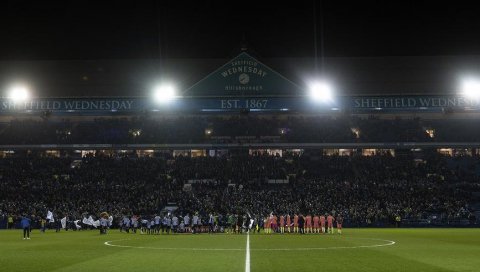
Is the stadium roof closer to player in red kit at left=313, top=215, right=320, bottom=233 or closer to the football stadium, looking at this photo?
the football stadium

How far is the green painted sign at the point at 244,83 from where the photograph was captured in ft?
119

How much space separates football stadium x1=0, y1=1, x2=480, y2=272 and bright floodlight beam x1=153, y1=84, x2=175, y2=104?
14cm

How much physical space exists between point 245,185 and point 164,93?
24.3m

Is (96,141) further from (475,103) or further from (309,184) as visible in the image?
(475,103)

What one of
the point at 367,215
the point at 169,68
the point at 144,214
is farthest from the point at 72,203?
the point at 367,215

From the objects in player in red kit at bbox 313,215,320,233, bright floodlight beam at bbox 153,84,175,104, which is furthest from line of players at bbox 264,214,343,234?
bright floodlight beam at bbox 153,84,175,104

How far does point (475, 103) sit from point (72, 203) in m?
38.0

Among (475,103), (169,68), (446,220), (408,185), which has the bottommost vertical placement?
(446,220)

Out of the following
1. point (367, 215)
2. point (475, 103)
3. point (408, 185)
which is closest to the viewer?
point (475, 103)

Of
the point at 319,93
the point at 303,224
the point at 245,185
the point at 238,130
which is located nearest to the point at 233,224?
the point at 303,224

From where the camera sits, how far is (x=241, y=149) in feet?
226

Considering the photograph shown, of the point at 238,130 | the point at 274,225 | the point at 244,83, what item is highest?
the point at 238,130

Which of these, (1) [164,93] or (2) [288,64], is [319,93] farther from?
(2) [288,64]

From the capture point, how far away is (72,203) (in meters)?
53.8
